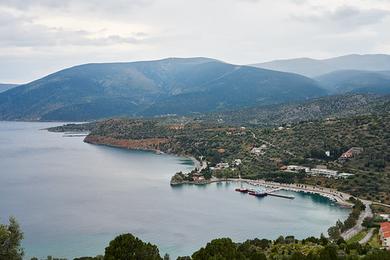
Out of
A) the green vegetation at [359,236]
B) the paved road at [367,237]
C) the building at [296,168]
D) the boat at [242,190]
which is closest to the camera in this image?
the paved road at [367,237]

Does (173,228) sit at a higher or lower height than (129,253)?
lower

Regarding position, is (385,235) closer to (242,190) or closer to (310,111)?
(242,190)

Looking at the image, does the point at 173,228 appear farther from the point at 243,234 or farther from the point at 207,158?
the point at 207,158

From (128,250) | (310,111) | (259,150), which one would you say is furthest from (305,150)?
(310,111)

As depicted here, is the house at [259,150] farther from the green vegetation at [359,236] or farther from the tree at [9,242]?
the tree at [9,242]

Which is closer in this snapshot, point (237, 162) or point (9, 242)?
point (9, 242)

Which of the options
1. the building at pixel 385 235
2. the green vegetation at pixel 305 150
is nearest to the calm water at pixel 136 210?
the green vegetation at pixel 305 150

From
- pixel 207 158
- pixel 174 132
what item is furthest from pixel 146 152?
pixel 207 158

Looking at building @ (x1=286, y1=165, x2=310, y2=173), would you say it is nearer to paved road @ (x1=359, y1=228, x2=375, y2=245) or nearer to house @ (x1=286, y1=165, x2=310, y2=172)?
house @ (x1=286, y1=165, x2=310, y2=172)
